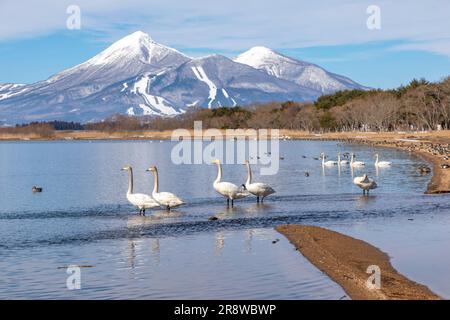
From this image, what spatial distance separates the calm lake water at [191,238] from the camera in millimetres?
14016

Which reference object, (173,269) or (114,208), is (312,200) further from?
(173,269)

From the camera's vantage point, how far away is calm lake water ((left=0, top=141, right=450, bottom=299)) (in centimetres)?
1402

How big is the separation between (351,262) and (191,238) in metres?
5.47

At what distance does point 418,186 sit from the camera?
116ft

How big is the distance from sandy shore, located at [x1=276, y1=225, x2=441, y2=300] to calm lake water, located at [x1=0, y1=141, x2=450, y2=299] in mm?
326

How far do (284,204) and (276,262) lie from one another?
12927mm

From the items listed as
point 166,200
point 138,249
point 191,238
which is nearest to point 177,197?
point 166,200

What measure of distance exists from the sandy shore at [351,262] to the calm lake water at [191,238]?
33cm

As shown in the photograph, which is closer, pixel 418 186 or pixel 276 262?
pixel 276 262
